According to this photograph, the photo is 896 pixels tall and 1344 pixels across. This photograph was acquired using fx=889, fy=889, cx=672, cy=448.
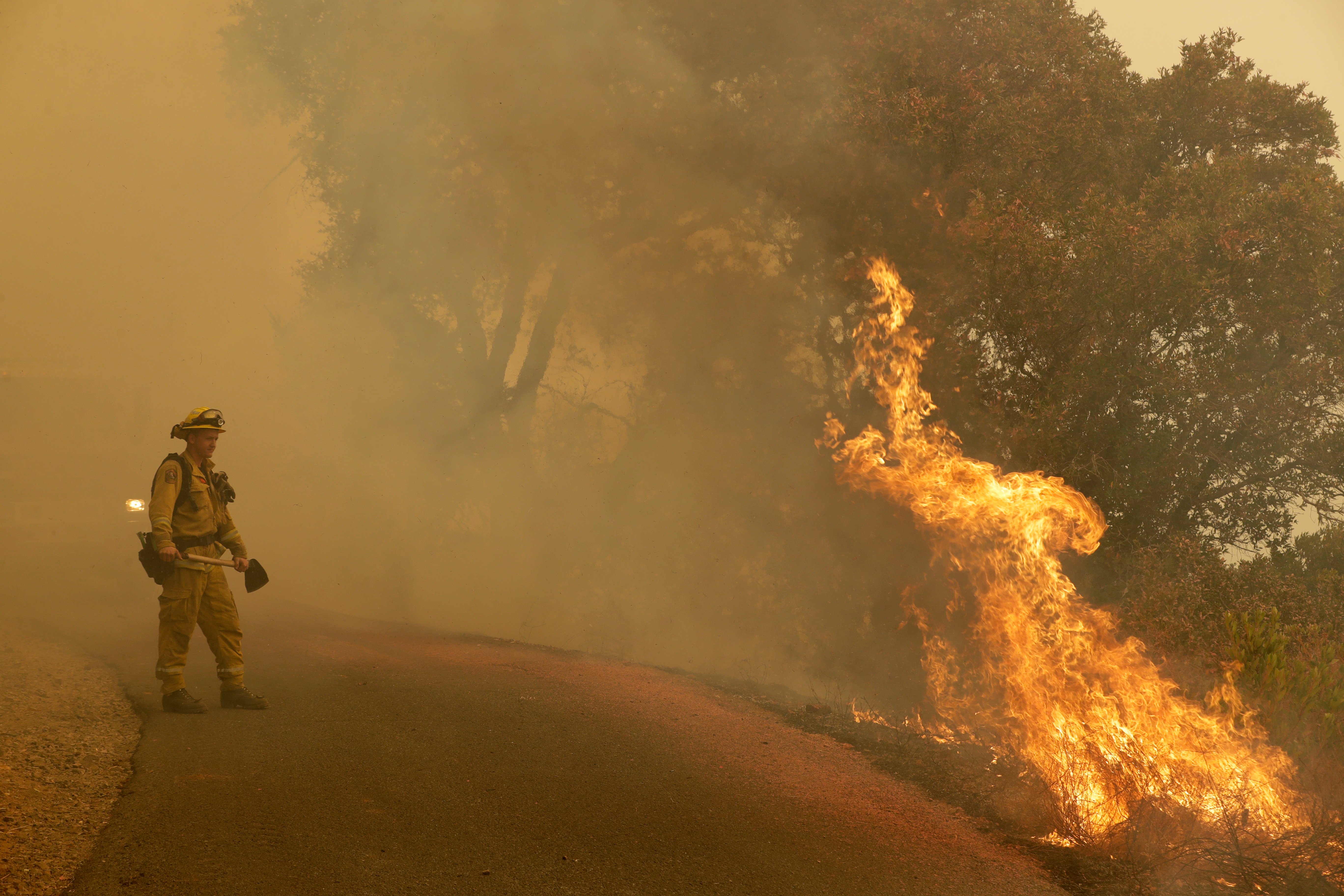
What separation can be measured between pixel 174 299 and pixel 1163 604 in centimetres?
1950

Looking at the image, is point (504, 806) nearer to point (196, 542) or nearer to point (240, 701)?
point (240, 701)

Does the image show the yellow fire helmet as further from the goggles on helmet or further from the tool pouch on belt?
the tool pouch on belt

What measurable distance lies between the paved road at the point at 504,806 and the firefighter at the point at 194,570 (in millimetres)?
217

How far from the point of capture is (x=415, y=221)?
51.8 feet

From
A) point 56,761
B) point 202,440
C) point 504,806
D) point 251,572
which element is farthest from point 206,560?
point 504,806

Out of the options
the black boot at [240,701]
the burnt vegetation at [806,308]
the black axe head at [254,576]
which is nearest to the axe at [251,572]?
the black axe head at [254,576]

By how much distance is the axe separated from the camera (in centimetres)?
624

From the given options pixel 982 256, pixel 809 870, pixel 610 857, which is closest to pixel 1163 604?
pixel 982 256

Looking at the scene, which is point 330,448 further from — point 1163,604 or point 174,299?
point 1163,604

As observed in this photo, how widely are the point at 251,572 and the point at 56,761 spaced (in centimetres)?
204

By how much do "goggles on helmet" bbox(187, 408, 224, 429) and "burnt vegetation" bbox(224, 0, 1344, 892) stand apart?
18.1 feet

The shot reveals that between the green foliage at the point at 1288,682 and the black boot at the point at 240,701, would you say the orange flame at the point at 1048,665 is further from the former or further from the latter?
the black boot at the point at 240,701

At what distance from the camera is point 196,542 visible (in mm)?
6332

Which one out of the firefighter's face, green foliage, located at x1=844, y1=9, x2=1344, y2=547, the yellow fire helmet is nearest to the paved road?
the firefighter's face
